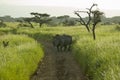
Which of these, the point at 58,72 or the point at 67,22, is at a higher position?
the point at 58,72

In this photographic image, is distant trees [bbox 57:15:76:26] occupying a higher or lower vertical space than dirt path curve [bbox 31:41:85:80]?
lower

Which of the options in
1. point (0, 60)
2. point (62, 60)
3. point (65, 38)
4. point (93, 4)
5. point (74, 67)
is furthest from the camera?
point (93, 4)

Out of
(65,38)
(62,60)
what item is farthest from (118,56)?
(65,38)

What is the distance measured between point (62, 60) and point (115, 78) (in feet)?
45.8

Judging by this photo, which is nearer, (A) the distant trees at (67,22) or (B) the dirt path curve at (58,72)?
(B) the dirt path curve at (58,72)

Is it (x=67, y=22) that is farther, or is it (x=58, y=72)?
(x=67, y=22)

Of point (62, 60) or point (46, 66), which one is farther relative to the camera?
point (62, 60)

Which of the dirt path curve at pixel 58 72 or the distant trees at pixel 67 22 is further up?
the dirt path curve at pixel 58 72

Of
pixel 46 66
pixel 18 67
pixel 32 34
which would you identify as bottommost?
pixel 32 34

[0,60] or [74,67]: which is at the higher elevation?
[0,60]

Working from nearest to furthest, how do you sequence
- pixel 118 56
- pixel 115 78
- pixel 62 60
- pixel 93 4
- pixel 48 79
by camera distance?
pixel 115 78
pixel 118 56
pixel 48 79
pixel 62 60
pixel 93 4

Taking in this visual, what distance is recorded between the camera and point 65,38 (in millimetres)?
31156

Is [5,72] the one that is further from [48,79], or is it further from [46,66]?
[46,66]

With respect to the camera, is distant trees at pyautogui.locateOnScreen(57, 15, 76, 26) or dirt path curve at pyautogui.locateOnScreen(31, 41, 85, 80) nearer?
dirt path curve at pyautogui.locateOnScreen(31, 41, 85, 80)
